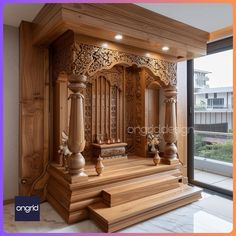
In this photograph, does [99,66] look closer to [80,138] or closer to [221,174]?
[80,138]

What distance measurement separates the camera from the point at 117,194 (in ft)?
7.73

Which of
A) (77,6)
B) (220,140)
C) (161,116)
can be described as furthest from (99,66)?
(220,140)

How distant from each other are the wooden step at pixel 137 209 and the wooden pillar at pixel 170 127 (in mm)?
570

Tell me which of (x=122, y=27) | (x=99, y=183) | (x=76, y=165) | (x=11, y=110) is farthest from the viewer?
(x=11, y=110)

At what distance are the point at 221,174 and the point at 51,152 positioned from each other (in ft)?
9.32

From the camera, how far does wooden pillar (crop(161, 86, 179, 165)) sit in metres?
3.22

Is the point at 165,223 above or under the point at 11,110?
under

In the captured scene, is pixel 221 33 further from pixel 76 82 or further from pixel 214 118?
pixel 76 82

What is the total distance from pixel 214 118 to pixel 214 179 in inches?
40.5

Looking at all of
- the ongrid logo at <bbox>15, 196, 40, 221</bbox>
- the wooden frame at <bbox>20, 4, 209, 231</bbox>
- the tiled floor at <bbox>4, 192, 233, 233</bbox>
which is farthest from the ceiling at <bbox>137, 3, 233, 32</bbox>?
the ongrid logo at <bbox>15, 196, 40, 221</bbox>

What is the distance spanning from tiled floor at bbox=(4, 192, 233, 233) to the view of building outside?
0.99 m

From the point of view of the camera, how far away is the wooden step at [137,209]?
2086mm

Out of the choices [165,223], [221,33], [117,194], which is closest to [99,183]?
[117,194]

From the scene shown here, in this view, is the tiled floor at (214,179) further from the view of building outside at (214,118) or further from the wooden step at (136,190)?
the wooden step at (136,190)
